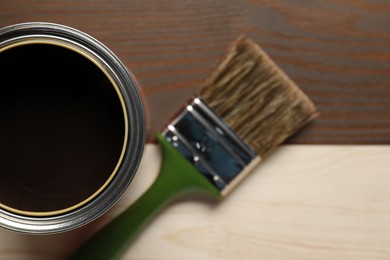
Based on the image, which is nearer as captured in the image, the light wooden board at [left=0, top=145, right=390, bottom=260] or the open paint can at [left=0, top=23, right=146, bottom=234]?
the open paint can at [left=0, top=23, right=146, bottom=234]

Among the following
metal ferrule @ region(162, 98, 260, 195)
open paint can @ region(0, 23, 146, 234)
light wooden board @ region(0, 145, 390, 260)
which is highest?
open paint can @ region(0, 23, 146, 234)

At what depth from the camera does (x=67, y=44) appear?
0.55 meters

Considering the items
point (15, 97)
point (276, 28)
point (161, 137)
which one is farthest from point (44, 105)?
point (276, 28)

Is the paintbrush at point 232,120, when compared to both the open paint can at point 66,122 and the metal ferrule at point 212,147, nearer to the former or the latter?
the metal ferrule at point 212,147

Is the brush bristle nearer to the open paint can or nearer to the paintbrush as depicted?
the paintbrush

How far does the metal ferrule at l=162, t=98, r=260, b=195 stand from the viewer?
644 mm

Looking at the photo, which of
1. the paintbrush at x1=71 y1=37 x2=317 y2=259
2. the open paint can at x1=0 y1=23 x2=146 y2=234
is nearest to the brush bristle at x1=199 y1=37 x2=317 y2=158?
the paintbrush at x1=71 y1=37 x2=317 y2=259

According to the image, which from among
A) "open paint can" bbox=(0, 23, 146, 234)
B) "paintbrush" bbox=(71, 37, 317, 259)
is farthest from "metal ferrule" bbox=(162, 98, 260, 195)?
"open paint can" bbox=(0, 23, 146, 234)

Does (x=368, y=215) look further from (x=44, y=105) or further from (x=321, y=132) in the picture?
(x=44, y=105)

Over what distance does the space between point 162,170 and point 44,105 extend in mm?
157

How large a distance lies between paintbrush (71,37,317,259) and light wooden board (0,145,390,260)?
28 mm

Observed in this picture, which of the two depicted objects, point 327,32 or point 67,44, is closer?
point 67,44

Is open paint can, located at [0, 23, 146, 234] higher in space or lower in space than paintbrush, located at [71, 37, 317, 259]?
higher

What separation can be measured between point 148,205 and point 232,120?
128 millimetres
